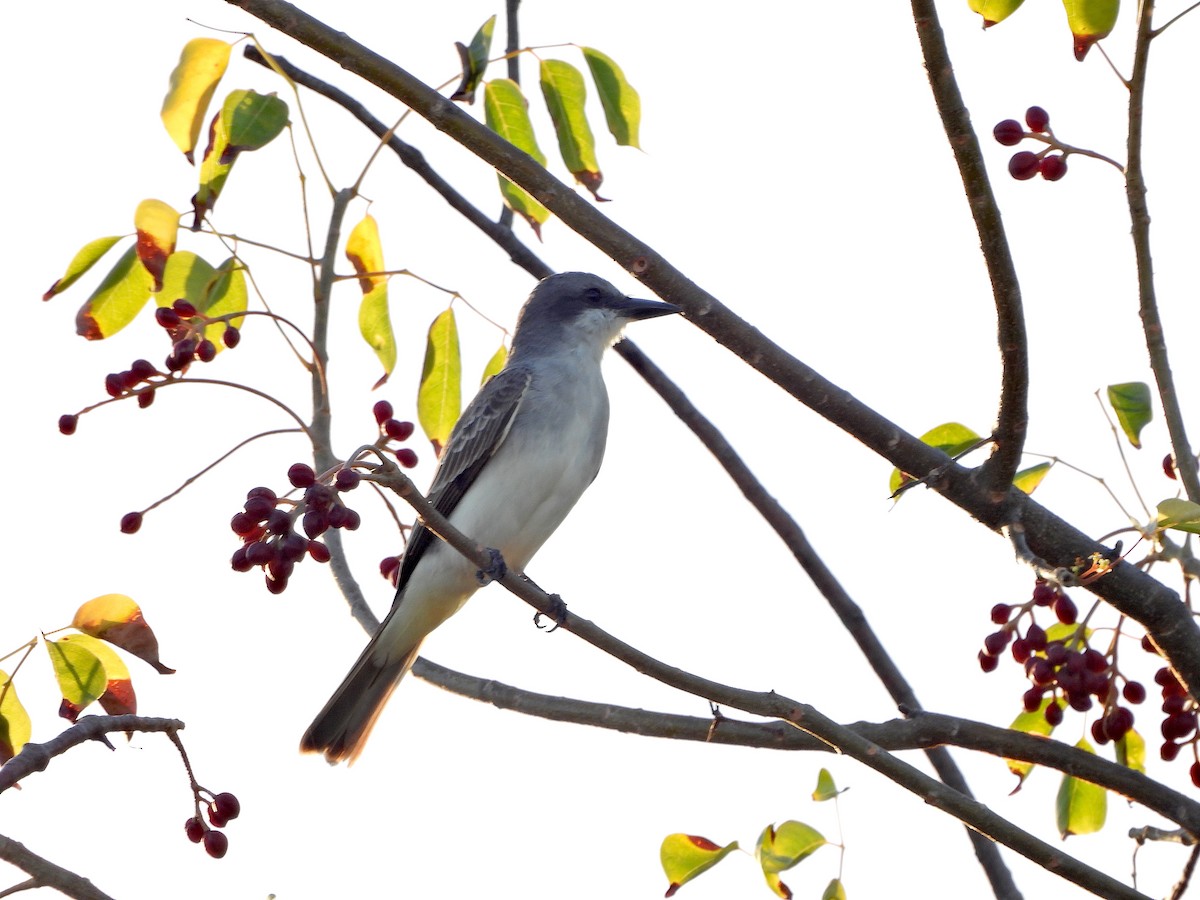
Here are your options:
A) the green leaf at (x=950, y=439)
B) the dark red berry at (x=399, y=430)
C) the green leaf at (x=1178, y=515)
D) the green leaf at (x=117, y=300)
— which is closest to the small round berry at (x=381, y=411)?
the dark red berry at (x=399, y=430)

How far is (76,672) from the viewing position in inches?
144

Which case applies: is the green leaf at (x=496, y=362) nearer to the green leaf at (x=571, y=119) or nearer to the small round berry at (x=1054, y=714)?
the green leaf at (x=571, y=119)

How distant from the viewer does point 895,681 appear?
517 centimetres

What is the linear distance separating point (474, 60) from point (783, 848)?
7.25ft

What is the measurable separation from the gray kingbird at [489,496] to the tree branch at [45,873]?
3132 mm

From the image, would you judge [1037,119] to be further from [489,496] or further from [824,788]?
[489,496]

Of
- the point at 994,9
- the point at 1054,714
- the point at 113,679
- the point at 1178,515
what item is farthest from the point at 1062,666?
the point at 113,679

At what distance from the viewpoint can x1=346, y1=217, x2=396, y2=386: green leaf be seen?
4.98 m

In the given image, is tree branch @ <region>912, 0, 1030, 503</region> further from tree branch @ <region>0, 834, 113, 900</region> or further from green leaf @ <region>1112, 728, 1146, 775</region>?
tree branch @ <region>0, 834, 113, 900</region>

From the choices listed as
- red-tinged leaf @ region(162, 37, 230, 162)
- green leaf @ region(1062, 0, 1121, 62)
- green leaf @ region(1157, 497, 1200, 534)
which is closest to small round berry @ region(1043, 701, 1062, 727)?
green leaf @ region(1157, 497, 1200, 534)

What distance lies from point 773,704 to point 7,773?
165 cm

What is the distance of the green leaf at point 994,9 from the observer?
3.70m

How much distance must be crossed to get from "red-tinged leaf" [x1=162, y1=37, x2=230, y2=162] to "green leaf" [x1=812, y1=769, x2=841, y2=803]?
234 centimetres

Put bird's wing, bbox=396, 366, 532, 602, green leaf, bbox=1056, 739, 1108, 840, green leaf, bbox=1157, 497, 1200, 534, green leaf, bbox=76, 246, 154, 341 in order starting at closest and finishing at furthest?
green leaf, bbox=1157, 497, 1200, 534 < green leaf, bbox=76, 246, 154, 341 < green leaf, bbox=1056, 739, 1108, 840 < bird's wing, bbox=396, 366, 532, 602
